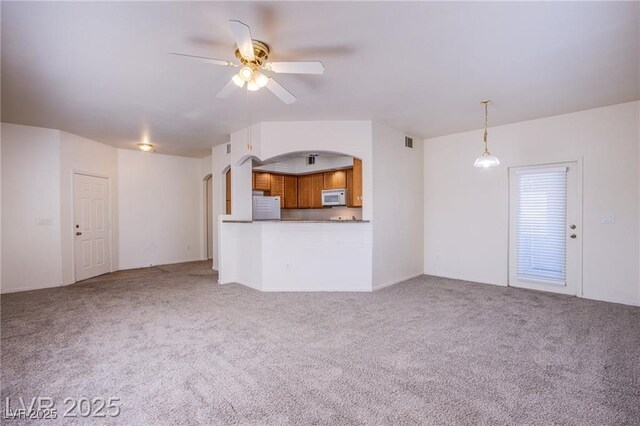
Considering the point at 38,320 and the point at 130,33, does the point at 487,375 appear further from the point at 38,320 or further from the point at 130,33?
the point at 38,320

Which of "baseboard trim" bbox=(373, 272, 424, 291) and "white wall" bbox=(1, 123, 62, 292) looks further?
"baseboard trim" bbox=(373, 272, 424, 291)

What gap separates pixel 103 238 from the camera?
651cm

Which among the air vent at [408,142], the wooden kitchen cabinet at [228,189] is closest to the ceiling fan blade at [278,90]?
the air vent at [408,142]

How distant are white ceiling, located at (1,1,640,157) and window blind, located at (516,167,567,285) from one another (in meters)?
1.01

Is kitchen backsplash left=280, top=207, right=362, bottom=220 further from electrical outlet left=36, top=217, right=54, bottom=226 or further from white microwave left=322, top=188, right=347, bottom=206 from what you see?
electrical outlet left=36, top=217, right=54, bottom=226

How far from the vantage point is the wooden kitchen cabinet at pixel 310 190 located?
7961mm

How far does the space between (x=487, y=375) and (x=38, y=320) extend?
15.8 feet

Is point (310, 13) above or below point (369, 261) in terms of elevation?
above

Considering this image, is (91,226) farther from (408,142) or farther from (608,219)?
(608,219)

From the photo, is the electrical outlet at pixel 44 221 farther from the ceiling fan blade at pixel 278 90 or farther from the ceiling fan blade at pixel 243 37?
the ceiling fan blade at pixel 243 37

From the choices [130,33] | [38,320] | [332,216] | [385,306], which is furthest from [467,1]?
[332,216]

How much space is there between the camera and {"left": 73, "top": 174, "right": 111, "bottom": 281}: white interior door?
5836 mm

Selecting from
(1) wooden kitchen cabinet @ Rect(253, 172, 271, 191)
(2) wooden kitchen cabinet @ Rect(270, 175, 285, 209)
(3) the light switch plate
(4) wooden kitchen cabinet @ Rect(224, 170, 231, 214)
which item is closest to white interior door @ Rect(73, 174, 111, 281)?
(4) wooden kitchen cabinet @ Rect(224, 170, 231, 214)

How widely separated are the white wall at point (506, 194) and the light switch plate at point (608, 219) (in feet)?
0.11
